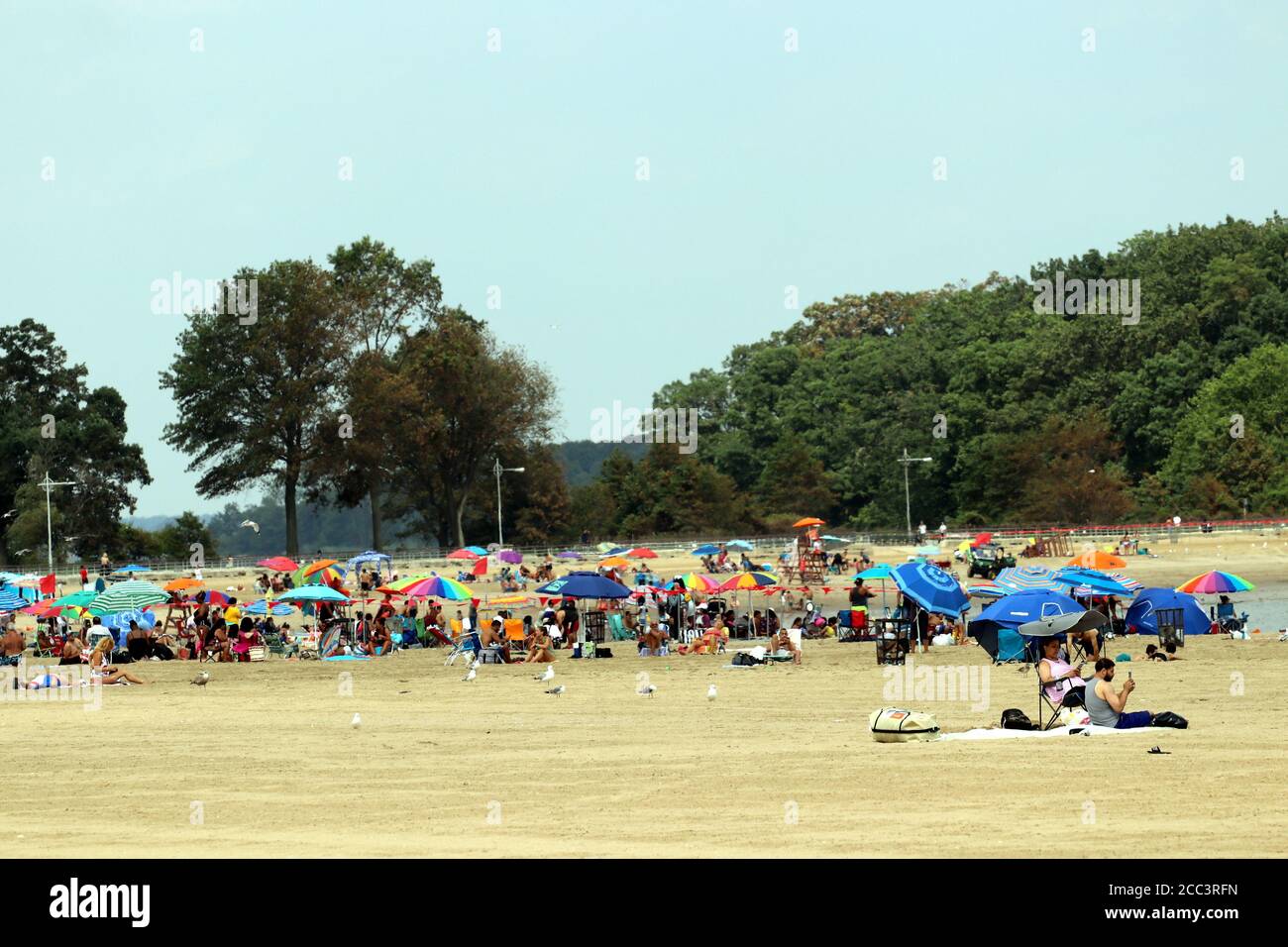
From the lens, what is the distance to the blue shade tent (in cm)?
2497

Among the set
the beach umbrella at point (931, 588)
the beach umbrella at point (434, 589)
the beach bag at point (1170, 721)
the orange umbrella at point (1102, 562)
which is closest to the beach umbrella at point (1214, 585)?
the orange umbrella at point (1102, 562)

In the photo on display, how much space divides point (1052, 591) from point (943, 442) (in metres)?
62.5

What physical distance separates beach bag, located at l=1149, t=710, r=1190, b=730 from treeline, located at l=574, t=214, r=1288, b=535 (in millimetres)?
56557

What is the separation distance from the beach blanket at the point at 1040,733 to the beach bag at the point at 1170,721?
0.19 meters

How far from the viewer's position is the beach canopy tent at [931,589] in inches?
835

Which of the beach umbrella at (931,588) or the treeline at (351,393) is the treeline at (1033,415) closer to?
the treeline at (351,393)

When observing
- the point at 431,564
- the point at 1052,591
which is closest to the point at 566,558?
the point at 431,564

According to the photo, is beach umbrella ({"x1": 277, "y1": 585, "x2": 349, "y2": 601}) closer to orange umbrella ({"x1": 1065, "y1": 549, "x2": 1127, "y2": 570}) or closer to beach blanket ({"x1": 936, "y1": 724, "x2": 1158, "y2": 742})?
orange umbrella ({"x1": 1065, "y1": 549, "x2": 1127, "y2": 570})

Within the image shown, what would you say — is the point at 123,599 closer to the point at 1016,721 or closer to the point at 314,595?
the point at 314,595

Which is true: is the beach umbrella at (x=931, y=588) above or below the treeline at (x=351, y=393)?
below

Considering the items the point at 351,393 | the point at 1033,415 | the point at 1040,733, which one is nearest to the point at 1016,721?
the point at 1040,733

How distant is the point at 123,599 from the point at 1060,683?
57.3ft
